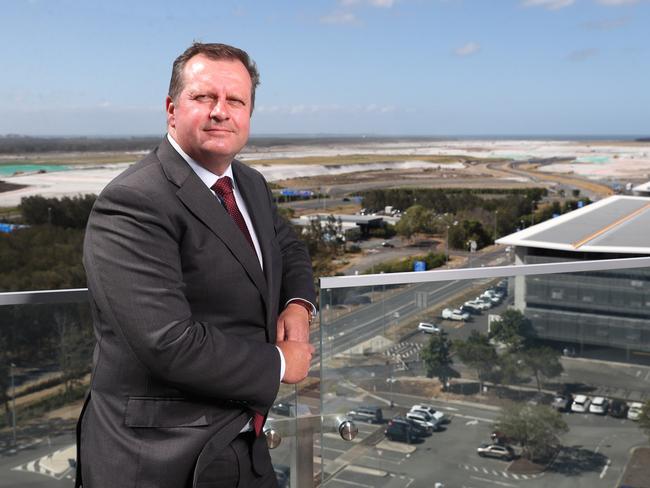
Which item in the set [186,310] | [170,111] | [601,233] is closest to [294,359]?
[186,310]

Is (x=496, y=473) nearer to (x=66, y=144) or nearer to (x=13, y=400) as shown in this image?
(x=13, y=400)

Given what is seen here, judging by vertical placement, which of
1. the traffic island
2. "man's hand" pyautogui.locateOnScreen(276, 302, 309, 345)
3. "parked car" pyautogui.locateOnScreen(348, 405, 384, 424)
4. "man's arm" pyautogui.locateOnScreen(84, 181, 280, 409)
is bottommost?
the traffic island

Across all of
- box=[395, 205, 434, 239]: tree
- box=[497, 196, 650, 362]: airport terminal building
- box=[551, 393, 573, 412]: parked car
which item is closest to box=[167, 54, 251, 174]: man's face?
box=[497, 196, 650, 362]: airport terminal building

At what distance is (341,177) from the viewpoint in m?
67.3

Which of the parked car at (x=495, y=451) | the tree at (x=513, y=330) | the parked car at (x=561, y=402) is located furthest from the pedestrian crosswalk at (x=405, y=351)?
the parked car at (x=561, y=402)

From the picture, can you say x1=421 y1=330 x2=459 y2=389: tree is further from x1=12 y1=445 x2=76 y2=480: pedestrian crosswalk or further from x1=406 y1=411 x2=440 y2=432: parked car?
x1=12 y1=445 x2=76 y2=480: pedestrian crosswalk

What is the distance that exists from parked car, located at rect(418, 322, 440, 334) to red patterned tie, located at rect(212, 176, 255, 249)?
0.97m

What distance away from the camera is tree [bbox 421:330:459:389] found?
207cm

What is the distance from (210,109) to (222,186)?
0.15 m

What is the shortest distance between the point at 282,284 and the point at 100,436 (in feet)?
1.46

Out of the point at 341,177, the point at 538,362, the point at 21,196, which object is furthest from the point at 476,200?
the point at 538,362

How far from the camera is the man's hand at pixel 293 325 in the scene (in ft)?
4.09

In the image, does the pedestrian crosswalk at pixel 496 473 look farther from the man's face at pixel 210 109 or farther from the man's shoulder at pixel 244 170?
the man's face at pixel 210 109

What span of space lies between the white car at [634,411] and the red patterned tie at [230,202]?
170 centimetres
